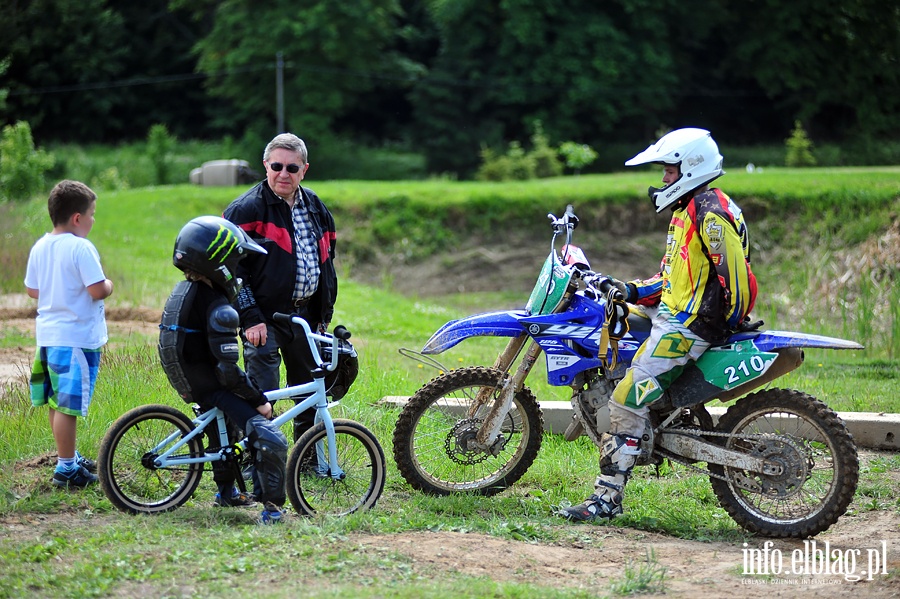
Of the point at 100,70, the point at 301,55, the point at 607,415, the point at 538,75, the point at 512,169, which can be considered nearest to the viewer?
the point at 607,415

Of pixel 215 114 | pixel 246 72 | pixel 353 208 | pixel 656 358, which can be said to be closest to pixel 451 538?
pixel 656 358

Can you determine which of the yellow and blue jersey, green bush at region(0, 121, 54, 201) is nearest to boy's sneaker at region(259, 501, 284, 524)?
the yellow and blue jersey

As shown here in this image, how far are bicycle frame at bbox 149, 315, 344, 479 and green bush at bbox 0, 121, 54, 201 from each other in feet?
58.0

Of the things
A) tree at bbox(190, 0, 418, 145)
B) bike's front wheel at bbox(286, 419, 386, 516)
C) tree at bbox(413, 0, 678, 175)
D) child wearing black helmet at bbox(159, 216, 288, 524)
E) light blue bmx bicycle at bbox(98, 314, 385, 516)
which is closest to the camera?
child wearing black helmet at bbox(159, 216, 288, 524)

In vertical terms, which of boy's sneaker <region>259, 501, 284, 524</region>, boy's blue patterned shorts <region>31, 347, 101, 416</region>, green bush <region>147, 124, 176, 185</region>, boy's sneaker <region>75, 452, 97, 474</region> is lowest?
boy's sneaker <region>259, 501, 284, 524</region>

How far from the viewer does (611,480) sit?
6035 millimetres

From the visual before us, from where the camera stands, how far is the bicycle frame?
5.49 metres

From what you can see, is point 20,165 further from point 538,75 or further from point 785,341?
point 538,75

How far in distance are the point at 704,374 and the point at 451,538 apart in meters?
1.71

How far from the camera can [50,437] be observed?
6.85 meters

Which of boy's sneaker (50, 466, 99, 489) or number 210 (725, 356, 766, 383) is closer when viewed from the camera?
number 210 (725, 356, 766, 383)

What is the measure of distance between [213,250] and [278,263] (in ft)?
2.18

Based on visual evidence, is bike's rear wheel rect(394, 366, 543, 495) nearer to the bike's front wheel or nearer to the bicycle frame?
the bike's front wheel

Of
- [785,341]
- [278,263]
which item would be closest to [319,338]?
[278,263]
